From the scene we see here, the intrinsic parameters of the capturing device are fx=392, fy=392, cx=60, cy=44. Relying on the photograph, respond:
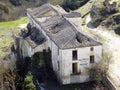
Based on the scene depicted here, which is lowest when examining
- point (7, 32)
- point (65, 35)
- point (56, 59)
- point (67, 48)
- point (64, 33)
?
point (56, 59)

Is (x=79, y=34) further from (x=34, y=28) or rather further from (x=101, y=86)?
(x=34, y=28)

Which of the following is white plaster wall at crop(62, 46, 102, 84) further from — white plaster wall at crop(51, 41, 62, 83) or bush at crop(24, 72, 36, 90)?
bush at crop(24, 72, 36, 90)

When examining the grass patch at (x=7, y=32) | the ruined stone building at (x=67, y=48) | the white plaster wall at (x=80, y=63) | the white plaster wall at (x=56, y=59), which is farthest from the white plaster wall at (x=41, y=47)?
the grass patch at (x=7, y=32)

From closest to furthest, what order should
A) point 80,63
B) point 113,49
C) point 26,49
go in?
point 80,63 < point 113,49 < point 26,49

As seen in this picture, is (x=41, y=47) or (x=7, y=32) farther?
(x=7, y=32)

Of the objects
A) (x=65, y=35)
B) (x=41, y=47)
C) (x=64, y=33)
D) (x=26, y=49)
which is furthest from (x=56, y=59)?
(x=26, y=49)

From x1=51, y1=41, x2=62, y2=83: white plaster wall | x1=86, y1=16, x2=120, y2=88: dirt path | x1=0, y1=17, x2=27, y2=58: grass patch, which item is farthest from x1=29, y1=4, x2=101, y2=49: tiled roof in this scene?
x1=0, y1=17, x2=27, y2=58: grass patch

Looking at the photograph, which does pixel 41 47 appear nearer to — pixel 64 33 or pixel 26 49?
pixel 64 33

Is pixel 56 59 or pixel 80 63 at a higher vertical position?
pixel 56 59
